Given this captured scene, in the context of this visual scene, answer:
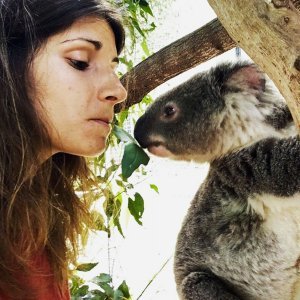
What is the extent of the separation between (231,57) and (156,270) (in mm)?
1202

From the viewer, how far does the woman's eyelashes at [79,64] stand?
1221 millimetres

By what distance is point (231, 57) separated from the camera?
2211 mm

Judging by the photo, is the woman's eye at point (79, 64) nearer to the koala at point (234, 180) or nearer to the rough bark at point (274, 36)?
the rough bark at point (274, 36)

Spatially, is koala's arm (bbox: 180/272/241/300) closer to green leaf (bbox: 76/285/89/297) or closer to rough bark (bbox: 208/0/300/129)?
green leaf (bbox: 76/285/89/297)

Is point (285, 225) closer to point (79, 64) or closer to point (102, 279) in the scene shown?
point (102, 279)

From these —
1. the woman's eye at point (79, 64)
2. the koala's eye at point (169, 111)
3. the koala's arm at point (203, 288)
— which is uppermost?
the woman's eye at point (79, 64)

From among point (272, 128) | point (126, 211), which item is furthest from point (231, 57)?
point (126, 211)

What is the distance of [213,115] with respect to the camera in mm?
2059

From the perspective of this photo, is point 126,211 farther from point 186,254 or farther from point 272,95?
point 272,95

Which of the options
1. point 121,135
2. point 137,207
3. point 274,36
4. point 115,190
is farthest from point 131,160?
point 274,36

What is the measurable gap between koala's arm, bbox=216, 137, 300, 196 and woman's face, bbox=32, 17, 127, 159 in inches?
28.5

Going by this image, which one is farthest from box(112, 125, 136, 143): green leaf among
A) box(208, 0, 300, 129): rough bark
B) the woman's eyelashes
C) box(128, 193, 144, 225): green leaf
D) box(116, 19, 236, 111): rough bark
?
box(208, 0, 300, 129): rough bark

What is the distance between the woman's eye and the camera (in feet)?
4.00

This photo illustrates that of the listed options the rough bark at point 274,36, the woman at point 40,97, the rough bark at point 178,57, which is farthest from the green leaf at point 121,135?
the rough bark at point 274,36
